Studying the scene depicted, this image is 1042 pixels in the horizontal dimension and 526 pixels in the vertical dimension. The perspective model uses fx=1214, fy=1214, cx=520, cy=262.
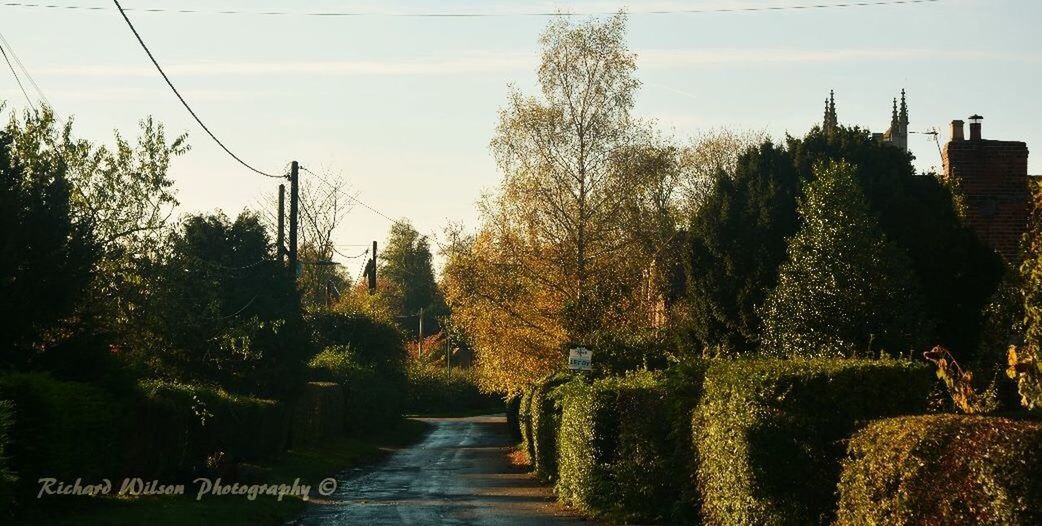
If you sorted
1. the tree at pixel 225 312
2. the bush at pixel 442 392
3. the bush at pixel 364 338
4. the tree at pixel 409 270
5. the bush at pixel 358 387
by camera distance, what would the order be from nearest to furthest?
the tree at pixel 225 312 → the bush at pixel 358 387 → the bush at pixel 364 338 → the bush at pixel 442 392 → the tree at pixel 409 270

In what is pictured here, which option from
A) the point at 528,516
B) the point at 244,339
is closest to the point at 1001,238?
the point at 528,516

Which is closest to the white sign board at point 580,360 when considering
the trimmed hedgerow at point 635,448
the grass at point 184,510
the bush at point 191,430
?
the trimmed hedgerow at point 635,448

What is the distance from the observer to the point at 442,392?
302 ft

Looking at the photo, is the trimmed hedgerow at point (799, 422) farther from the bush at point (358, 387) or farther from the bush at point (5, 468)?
the bush at point (358, 387)

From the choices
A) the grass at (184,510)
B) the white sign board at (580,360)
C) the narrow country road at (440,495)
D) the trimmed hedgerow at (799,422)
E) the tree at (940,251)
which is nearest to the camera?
the trimmed hedgerow at (799,422)

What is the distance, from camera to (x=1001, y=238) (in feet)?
107

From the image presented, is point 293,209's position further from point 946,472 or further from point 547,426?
point 946,472

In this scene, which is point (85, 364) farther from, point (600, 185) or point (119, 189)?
point (600, 185)

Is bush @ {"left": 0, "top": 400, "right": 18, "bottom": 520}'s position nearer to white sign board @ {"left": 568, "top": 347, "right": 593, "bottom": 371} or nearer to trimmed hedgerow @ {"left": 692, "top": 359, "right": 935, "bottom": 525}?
trimmed hedgerow @ {"left": 692, "top": 359, "right": 935, "bottom": 525}

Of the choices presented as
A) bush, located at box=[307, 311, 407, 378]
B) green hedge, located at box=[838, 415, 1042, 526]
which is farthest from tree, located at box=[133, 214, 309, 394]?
green hedge, located at box=[838, 415, 1042, 526]

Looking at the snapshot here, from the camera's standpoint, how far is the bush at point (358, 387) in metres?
50.6

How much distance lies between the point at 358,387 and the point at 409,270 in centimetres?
9940

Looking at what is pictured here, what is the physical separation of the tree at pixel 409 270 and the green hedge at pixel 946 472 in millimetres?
134136

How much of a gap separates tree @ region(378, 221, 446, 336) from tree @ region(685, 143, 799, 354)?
365 feet
